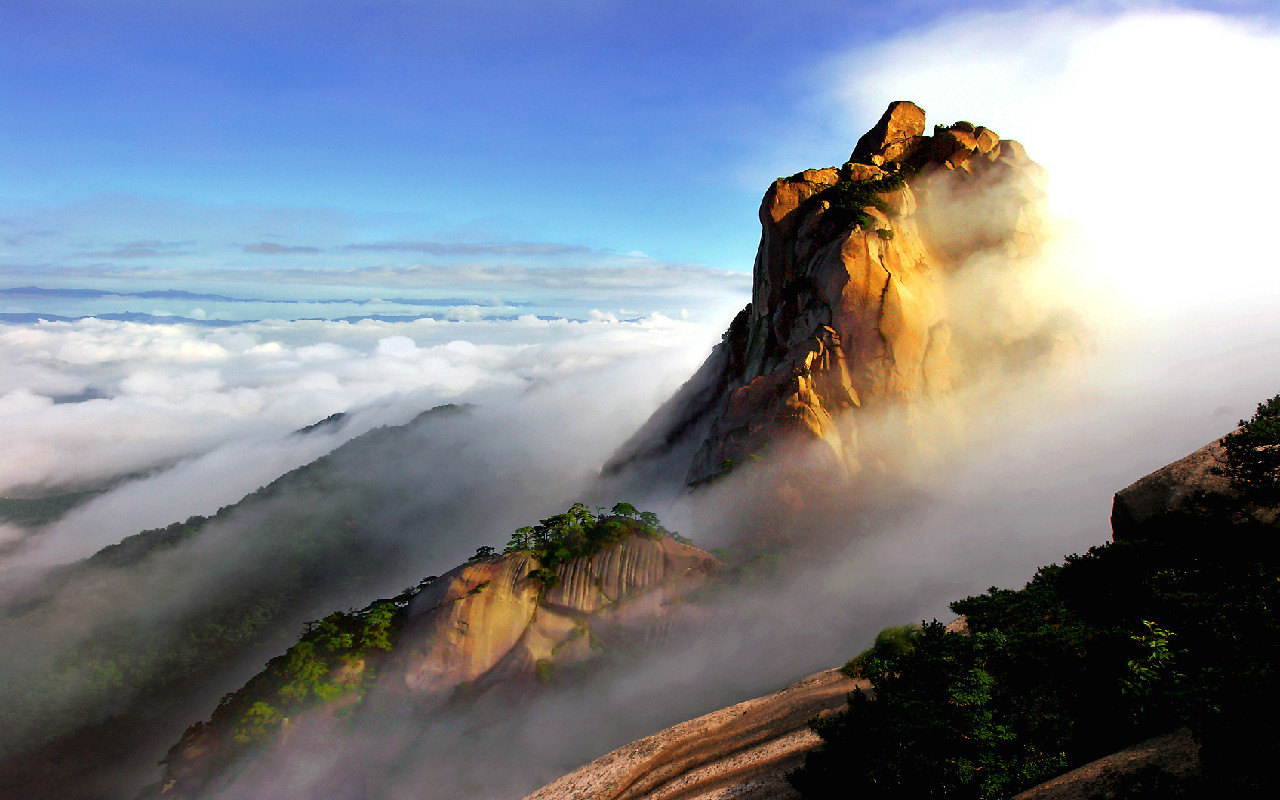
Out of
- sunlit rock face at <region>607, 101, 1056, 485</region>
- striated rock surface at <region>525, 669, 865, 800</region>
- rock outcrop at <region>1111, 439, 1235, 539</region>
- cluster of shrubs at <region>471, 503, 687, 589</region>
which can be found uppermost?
sunlit rock face at <region>607, 101, 1056, 485</region>

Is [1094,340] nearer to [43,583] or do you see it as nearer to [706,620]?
[706,620]

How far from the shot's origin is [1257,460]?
1897cm

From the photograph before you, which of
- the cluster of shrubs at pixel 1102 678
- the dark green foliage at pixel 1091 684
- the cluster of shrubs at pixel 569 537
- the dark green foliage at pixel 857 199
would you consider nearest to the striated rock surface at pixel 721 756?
the dark green foliage at pixel 1091 684

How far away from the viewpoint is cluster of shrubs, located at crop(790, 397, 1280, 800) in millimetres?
13117

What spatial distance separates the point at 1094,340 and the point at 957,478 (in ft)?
75.9

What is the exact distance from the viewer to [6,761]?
64.1 meters

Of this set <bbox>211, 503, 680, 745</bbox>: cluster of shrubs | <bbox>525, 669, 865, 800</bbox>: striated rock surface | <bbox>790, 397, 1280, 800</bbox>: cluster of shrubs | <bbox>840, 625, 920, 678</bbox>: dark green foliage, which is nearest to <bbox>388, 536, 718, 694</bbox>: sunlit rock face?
<bbox>211, 503, 680, 745</bbox>: cluster of shrubs

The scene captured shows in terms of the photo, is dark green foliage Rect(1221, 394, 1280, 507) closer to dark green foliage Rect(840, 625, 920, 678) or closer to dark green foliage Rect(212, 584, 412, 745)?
dark green foliage Rect(840, 625, 920, 678)

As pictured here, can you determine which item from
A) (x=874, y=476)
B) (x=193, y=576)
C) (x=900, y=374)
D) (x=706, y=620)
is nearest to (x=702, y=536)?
(x=706, y=620)

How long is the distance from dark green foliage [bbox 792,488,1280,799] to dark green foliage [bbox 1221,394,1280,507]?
1314mm

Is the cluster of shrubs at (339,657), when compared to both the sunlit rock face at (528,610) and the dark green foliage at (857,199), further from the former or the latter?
the dark green foliage at (857,199)

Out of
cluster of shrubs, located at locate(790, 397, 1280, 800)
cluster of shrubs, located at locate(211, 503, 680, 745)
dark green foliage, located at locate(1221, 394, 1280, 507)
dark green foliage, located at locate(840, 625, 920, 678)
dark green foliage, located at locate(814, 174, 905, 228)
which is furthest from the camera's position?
dark green foliage, located at locate(814, 174, 905, 228)

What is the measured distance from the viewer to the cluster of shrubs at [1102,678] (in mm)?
13117

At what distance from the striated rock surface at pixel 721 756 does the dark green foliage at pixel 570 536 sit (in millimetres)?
10731
